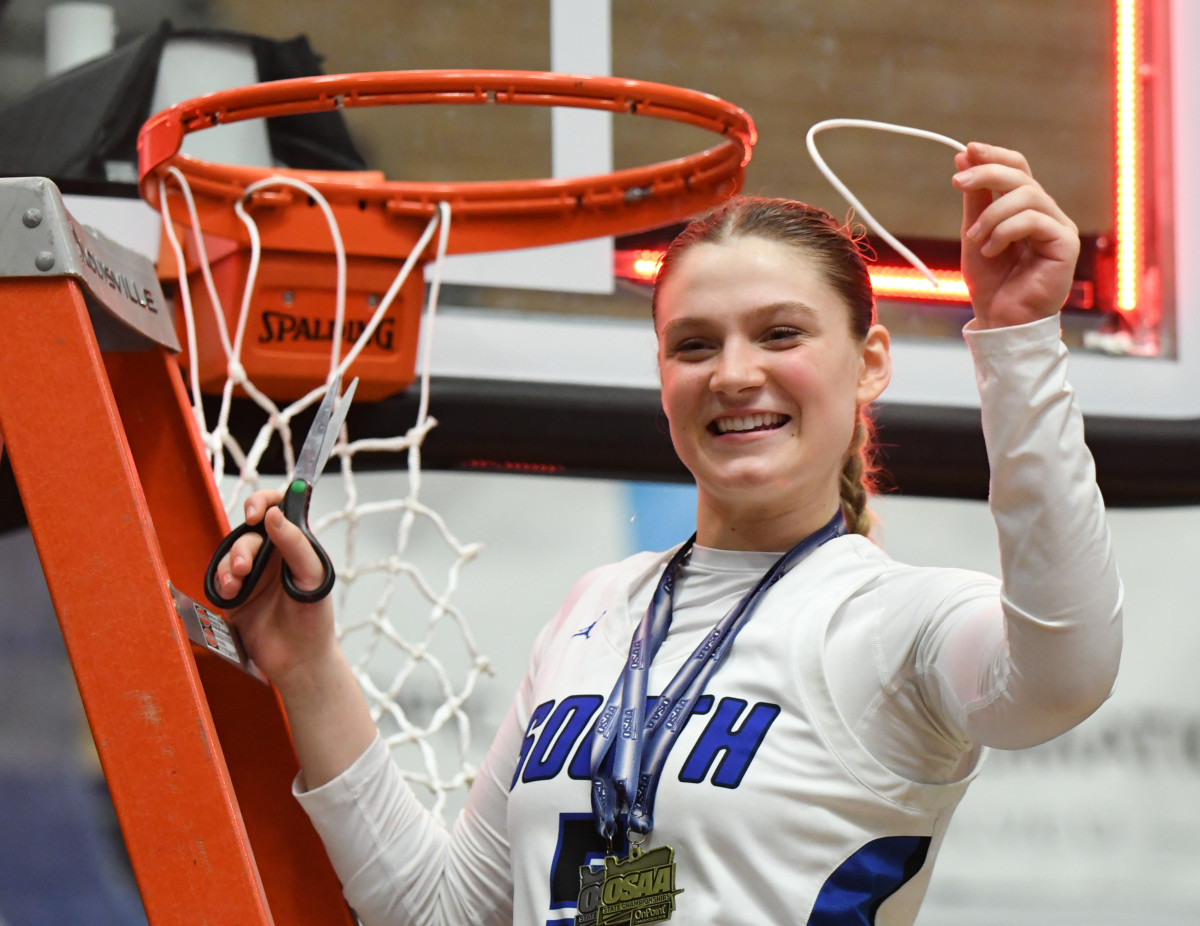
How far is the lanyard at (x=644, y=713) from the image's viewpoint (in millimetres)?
855

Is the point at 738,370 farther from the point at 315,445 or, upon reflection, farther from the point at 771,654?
the point at 315,445

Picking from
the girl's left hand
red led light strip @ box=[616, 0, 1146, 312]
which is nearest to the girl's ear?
the girl's left hand

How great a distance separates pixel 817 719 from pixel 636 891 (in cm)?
16

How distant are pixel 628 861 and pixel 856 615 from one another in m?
0.22

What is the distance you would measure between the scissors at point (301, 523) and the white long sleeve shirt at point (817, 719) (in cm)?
16

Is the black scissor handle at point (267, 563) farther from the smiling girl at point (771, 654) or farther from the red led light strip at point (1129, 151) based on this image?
the red led light strip at point (1129, 151)

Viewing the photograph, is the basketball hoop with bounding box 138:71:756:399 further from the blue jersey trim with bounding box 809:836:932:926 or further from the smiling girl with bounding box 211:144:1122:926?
the blue jersey trim with bounding box 809:836:932:926

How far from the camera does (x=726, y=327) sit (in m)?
0.95

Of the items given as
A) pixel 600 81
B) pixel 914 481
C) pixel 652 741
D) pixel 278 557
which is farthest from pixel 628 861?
pixel 914 481

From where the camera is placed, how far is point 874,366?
3.34 ft

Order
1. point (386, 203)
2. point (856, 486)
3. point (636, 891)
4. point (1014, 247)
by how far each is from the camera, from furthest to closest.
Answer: point (386, 203) < point (856, 486) < point (636, 891) < point (1014, 247)

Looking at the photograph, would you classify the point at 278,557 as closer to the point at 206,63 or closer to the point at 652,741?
the point at 652,741

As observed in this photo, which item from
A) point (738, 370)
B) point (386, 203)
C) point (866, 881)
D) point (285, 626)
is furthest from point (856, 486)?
point (386, 203)

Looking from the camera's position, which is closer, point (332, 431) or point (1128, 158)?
point (332, 431)
